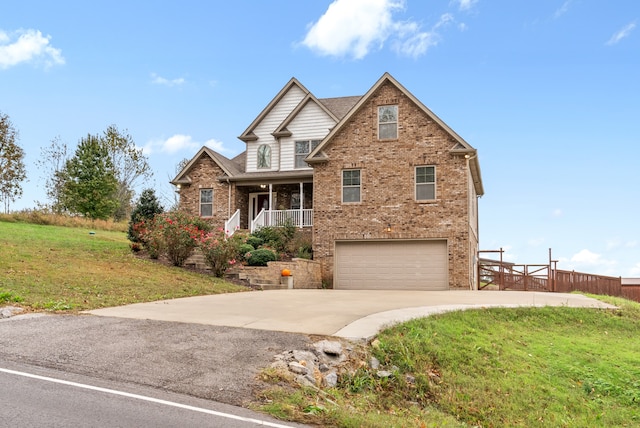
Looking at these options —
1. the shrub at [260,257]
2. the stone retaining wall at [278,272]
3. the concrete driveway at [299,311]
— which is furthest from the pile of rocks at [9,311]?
the shrub at [260,257]

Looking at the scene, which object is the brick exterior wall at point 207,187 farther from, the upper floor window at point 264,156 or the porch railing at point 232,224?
the upper floor window at point 264,156

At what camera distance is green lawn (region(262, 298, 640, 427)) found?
610 cm

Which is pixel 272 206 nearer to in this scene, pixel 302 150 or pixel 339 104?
pixel 302 150

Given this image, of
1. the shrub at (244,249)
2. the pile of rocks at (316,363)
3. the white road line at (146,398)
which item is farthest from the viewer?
the shrub at (244,249)

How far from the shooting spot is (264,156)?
26.5 m

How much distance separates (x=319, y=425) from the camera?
5.33m

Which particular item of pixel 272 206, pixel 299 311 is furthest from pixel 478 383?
pixel 272 206

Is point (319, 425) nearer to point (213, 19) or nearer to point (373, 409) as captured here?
point (373, 409)

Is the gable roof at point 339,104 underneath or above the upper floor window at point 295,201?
above

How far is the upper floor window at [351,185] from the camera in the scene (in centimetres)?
2200

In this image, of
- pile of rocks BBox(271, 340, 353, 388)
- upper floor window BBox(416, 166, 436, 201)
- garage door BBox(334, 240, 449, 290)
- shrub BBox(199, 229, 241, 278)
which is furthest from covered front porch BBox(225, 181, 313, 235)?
pile of rocks BBox(271, 340, 353, 388)

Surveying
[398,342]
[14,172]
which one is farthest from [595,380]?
[14,172]

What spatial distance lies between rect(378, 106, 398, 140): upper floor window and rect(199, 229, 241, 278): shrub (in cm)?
794

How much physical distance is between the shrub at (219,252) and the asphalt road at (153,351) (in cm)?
940
